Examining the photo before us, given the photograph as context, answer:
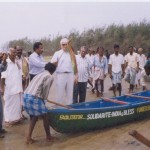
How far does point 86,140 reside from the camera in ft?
23.3

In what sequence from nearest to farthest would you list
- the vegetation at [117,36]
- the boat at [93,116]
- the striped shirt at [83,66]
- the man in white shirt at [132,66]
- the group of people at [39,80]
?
1. the group of people at [39,80]
2. the boat at [93,116]
3. the striped shirt at [83,66]
4. the man in white shirt at [132,66]
5. the vegetation at [117,36]

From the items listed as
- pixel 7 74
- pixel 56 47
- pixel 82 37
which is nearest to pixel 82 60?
pixel 7 74

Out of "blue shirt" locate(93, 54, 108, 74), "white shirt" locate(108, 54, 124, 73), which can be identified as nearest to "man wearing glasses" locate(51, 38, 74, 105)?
"white shirt" locate(108, 54, 124, 73)

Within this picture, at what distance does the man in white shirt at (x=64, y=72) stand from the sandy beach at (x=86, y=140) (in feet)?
3.26

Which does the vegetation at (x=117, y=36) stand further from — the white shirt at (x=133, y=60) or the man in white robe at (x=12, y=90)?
the man in white robe at (x=12, y=90)

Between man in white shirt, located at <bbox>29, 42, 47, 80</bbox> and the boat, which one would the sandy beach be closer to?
the boat

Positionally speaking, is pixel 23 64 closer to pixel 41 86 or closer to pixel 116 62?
pixel 116 62

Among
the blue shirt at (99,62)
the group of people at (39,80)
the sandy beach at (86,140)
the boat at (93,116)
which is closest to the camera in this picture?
the sandy beach at (86,140)

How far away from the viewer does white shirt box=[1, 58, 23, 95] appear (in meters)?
8.34

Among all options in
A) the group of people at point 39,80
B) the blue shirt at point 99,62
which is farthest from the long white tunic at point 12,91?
the blue shirt at point 99,62

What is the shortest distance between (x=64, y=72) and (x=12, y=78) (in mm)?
1211

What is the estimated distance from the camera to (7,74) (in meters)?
8.32

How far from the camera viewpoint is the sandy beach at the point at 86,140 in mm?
6699

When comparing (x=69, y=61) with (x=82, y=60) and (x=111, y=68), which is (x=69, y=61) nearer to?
(x=82, y=60)
